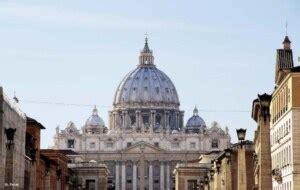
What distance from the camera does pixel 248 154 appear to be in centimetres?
9850

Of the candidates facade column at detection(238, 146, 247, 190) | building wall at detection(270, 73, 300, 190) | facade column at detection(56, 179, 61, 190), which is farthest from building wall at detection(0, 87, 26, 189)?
facade column at detection(56, 179, 61, 190)

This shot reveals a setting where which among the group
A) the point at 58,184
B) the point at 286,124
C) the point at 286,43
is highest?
the point at 286,43

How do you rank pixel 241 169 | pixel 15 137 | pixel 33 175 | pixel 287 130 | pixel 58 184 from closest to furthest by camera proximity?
pixel 241 169
pixel 287 130
pixel 15 137
pixel 33 175
pixel 58 184

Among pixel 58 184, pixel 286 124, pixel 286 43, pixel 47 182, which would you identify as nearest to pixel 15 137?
pixel 286 43

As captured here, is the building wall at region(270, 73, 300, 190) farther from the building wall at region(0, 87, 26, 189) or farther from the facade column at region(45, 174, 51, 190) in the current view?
the facade column at region(45, 174, 51, 190)

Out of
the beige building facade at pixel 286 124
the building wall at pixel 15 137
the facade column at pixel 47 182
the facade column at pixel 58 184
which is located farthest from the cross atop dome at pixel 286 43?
the facade column at pixel 58 184

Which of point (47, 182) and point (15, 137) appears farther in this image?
point (47, 182)

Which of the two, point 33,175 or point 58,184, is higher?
point 58,184

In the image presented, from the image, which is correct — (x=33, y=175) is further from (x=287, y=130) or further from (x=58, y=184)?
(x=58, y=184)

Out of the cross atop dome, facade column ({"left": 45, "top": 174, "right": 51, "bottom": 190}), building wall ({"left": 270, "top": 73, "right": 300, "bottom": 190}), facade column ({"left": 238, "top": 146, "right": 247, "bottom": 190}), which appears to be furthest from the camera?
facade column ({"left": 45, "top": 174, "right": 51, "bottom": 190})

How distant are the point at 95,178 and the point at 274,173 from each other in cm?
11088

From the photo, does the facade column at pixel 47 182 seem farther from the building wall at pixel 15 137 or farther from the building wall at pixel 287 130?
the building wall at pixel 287 130

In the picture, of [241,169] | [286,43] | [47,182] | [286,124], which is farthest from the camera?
[47,182]

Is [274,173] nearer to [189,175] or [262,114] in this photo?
[262,114]
